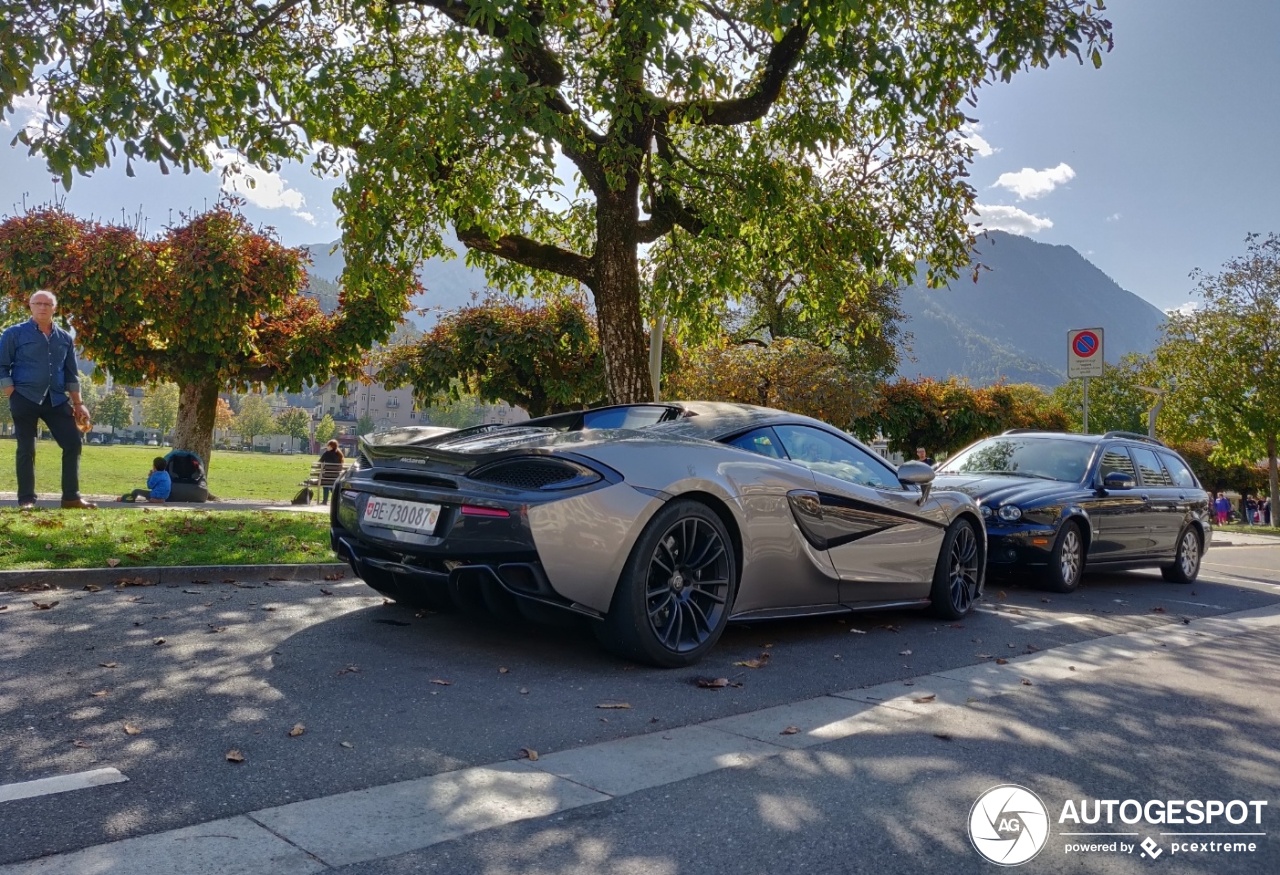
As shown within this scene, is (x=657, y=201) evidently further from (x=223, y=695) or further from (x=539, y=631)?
(x=223, y=695)

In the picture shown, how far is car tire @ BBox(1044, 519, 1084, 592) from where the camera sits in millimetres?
9695

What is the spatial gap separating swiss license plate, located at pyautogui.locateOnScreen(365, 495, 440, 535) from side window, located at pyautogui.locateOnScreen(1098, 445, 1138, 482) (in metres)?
8.03

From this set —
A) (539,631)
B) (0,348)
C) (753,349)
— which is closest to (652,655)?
(539,631)

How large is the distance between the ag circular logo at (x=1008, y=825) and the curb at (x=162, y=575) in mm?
5406

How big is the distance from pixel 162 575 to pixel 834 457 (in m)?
4.39

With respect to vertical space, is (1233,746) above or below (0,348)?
below

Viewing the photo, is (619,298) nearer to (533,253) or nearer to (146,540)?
(533,253)

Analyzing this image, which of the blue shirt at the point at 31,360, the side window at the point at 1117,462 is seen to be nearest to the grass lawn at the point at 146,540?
the blue shirt at the point at 31,360

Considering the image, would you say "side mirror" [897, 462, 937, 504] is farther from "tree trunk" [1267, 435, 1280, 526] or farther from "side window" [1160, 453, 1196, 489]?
"tree trunk" [1267, 435, 1280, 526]

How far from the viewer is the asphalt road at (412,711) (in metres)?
2.86

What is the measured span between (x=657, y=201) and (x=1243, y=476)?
2690 inches

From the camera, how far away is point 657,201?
43.1 feet

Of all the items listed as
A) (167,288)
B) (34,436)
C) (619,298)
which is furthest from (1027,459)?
(167,288)

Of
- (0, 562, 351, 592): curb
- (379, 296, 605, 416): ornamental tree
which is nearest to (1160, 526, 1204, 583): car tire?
(0, 562, 351, 592): curb
